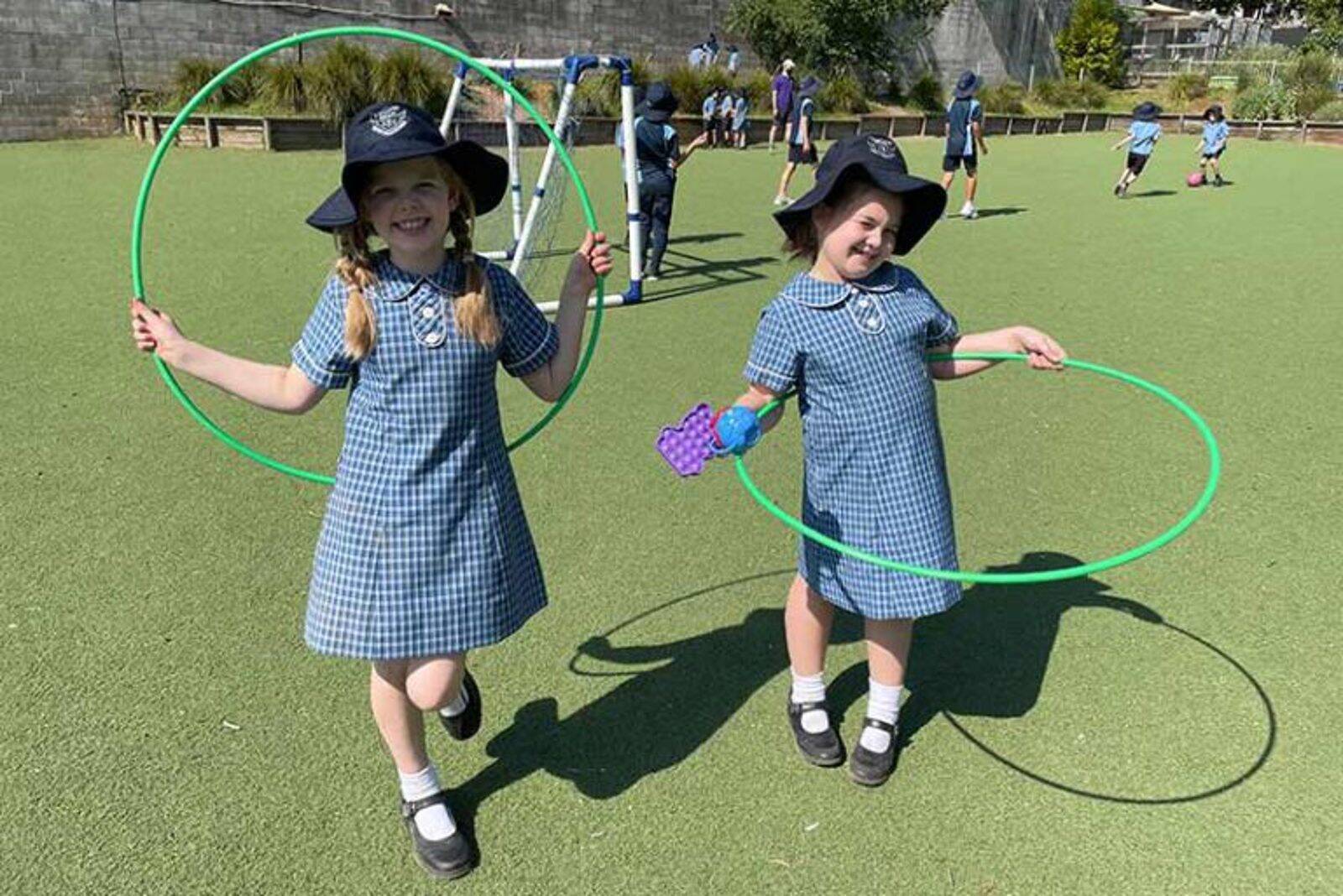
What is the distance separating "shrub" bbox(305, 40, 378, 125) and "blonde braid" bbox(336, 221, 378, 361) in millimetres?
15336

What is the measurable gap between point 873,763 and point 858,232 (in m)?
1.45

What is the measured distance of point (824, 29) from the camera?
27.2m

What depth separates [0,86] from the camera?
15.9 m

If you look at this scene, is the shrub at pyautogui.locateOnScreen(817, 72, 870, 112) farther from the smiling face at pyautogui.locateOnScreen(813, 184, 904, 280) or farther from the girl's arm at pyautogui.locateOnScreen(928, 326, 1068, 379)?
the smiling face at pyautogui.locateOnScreen(813, 184, 904, 280)

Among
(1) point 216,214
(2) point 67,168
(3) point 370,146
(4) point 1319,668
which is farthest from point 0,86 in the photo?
(4) point 1319,668

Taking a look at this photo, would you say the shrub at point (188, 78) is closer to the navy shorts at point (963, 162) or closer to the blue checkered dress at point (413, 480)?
the navy shorts at point (963, 162)

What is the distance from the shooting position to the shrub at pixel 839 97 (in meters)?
25.8

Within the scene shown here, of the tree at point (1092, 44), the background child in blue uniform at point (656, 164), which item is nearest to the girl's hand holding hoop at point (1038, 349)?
the background child in blue uniform at point (656, 164)

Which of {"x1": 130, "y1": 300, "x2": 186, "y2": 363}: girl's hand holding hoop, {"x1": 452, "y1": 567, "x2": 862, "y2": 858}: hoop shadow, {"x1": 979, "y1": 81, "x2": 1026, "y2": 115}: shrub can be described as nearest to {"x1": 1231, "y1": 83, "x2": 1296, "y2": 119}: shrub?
{"x1": 979, "y1": 81, "x2": 1026, "y2": 115}: shrub

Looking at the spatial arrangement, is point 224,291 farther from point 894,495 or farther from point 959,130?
point 959,130

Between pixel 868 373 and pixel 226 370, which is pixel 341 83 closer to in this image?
pixel 226 370

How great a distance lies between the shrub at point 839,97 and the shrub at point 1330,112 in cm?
1158

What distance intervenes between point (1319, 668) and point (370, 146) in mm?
3294

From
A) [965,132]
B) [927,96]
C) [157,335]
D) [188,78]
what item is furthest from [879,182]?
[927,96]
